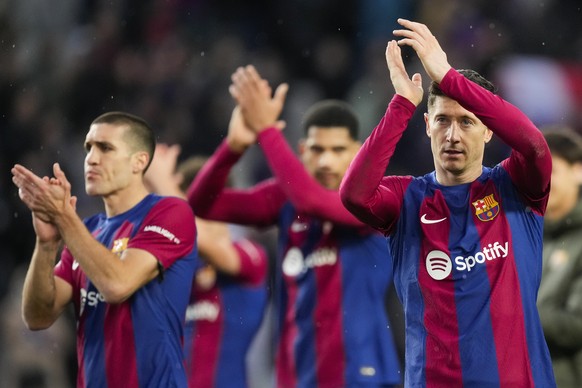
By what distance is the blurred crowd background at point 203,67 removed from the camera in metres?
10.8

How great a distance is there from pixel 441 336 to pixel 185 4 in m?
9.93

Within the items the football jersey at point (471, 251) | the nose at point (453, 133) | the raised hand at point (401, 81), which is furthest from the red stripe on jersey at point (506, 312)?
the raised hand at point (401, 81)

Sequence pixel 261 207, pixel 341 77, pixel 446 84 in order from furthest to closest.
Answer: pixel 341 77 → pixel 261 207 → pixel 446 84

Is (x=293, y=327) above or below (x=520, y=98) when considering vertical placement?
below

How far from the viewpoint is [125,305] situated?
5367 mm

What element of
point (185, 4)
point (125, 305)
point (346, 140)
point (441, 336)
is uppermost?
point (185, 4)

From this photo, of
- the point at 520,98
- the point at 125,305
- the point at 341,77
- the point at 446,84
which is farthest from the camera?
the point at 341,77

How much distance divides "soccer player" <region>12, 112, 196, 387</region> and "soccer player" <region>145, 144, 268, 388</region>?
5.56 feet

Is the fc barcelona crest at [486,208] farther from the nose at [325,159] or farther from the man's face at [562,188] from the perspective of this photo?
the nose at [325,159]

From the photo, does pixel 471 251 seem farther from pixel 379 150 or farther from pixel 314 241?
pixel 314 241

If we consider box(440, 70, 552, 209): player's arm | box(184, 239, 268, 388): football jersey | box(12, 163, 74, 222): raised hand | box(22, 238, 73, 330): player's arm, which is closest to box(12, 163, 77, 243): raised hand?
box(12, 163, 74, 222): raised hand

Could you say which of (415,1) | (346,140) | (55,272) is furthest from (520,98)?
(55,272)

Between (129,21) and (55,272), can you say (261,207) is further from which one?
(129,21)

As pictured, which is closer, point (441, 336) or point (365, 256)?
point (441, 336)
